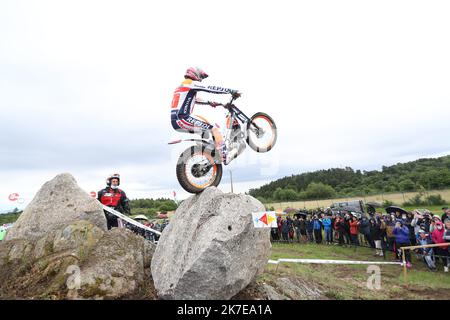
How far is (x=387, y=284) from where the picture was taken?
972 cm

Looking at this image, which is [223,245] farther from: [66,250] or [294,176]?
[294,176]

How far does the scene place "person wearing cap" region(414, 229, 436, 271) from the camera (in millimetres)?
11148

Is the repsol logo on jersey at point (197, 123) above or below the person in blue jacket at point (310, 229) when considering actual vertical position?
above

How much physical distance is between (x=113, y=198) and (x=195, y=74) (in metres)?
5.80

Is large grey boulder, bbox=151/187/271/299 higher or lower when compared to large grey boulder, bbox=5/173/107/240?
lower

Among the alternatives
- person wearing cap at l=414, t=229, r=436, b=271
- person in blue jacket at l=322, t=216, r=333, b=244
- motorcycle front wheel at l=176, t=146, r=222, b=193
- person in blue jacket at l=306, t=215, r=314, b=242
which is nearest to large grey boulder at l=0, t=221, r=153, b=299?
motorcycle front wheel at l=176, t=146, r=222, b=193

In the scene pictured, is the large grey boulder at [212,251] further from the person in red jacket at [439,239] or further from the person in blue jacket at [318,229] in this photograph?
the person in blue jacket at [318,229]

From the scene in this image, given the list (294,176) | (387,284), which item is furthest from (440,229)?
(294,176)

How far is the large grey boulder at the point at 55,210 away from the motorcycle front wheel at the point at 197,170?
385 centimetres

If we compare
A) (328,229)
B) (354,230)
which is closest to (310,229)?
(328,229)

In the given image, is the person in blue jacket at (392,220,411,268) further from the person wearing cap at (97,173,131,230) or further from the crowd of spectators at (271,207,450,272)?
the person wearing cap at (97,173,131,230)

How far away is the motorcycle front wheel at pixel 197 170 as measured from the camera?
23.3ft

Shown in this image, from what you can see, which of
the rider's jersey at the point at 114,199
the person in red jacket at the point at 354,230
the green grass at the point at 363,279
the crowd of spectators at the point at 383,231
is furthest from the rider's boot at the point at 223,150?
the person in red jacket at the point at 354,230

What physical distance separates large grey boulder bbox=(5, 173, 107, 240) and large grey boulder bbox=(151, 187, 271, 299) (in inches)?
113
